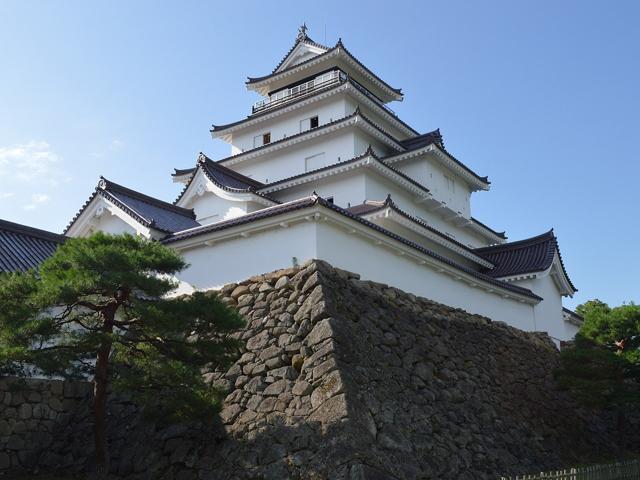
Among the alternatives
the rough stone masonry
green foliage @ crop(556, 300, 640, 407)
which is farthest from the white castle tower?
green foliage @ crop(556, 300, 640, 407)

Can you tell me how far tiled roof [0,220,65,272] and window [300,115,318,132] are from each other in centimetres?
945

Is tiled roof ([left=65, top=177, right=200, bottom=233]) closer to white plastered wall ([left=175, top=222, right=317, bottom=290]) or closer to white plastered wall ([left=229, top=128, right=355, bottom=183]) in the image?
white plastered wall ([left=175, top=222, right=317, bottom=290])

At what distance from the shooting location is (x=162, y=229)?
12.7m

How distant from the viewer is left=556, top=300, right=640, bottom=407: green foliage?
478 inches

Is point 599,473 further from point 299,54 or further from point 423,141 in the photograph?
point 299,54

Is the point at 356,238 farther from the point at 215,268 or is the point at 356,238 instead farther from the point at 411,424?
the point at 411,424

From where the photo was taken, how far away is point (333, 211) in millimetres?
9914

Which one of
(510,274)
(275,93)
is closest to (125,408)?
(510,274)

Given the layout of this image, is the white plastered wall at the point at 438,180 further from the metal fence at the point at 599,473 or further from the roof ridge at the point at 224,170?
the metal fence at the point at 599,473

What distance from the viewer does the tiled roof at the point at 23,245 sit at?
1165 cm

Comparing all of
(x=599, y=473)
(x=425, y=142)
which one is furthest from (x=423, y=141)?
(x=599, y=473)

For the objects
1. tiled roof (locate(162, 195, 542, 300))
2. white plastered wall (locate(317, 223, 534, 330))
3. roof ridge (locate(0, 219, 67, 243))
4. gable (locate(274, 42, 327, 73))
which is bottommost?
white plastered wall (locate(317, 223, 534, 330))

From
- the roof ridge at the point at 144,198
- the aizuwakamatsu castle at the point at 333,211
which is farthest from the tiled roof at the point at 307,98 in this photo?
the roof ridge at the point at 144,198

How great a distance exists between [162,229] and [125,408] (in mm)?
4310
